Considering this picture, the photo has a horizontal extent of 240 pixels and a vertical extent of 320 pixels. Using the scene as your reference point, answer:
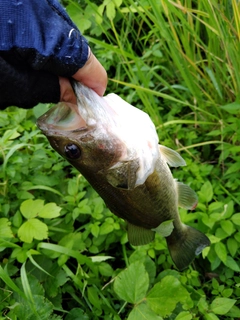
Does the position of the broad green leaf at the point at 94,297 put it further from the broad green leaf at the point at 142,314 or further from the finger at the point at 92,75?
the finger at the point at 92,75

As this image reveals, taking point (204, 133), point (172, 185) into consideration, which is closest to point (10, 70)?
point (172, 185)

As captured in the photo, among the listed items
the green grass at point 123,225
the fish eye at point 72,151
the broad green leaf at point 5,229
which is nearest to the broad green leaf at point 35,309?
the green grass at point 123,225

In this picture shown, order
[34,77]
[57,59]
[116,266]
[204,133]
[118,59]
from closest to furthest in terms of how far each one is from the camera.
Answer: [57,59], [34,77], [116,266], [204,133], [118,59]

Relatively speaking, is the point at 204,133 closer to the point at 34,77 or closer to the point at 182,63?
the point at 182,63

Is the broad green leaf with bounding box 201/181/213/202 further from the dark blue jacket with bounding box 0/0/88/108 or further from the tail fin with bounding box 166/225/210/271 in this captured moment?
the dark blue jacket with bounding box 0/0/88/108

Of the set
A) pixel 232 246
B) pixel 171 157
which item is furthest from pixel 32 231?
pixel 232 246

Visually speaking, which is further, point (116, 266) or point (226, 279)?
point (116, 266)
